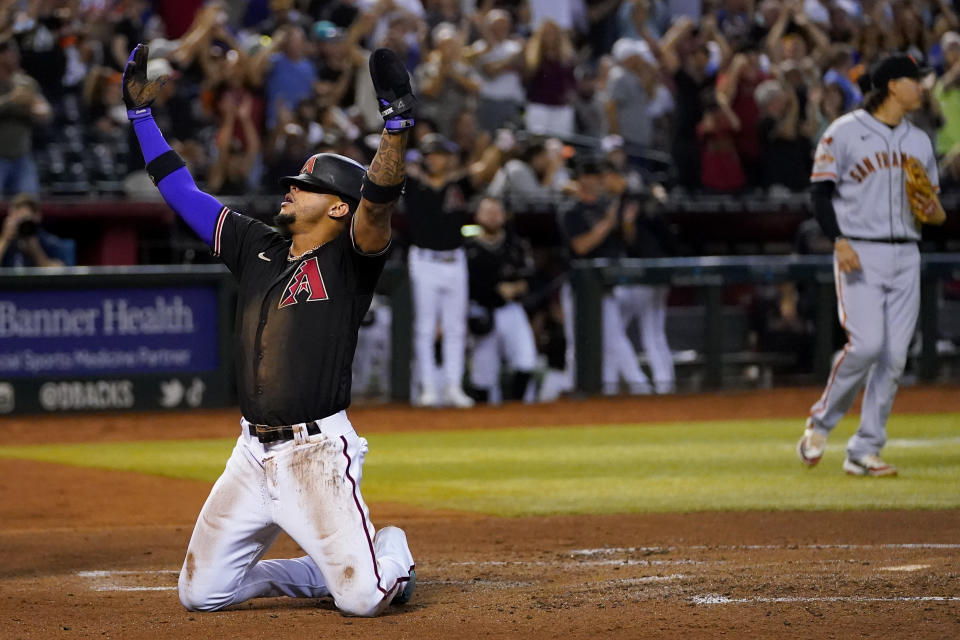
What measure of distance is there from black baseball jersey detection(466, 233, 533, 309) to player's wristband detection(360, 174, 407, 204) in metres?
8.85

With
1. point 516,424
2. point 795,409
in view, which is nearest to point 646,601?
point 516,424

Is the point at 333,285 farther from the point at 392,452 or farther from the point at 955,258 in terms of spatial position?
the point at 955,258

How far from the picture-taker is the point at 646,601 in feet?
16.4

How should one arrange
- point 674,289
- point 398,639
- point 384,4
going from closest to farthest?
Answer: point 398,639
point 674,289
point 384,4

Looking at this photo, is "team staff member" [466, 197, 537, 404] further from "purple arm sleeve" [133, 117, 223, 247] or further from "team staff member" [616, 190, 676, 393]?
"purple arm sleeve" [133, 117, 223, 247]

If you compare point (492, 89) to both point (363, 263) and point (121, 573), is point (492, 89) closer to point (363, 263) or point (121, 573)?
point (121, 573)

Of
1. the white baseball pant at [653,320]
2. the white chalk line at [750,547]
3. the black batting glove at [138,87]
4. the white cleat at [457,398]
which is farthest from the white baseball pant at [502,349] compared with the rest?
the black batting glove at [138,87]

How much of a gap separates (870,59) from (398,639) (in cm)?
1454

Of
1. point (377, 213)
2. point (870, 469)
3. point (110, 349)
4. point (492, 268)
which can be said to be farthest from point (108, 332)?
point (377, 213)

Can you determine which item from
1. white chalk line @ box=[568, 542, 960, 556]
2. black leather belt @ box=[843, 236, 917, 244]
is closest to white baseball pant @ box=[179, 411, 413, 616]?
white chalk line @ box=[568, 542, 960, 556]

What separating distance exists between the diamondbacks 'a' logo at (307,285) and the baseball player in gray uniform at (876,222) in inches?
150

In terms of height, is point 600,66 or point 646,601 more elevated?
point 600,66

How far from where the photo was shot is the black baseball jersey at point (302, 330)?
16.0 ft

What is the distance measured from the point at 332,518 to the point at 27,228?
28.8 ft
